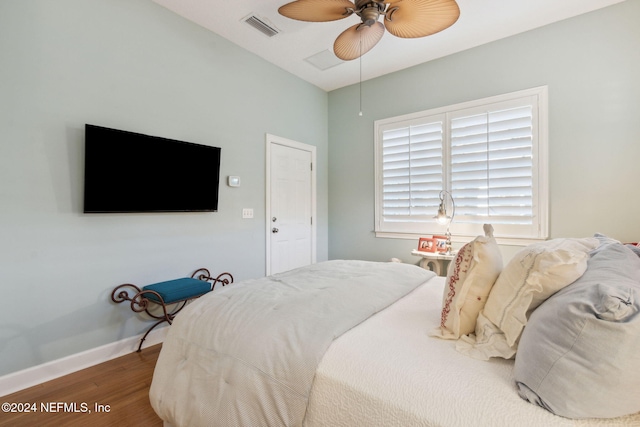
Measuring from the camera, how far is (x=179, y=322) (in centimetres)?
152

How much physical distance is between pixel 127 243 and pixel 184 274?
1.94ft

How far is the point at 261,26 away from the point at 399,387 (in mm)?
3275

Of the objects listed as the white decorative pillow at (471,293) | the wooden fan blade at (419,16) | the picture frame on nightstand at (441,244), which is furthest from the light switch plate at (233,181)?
the white decorative pillow at (471,293)

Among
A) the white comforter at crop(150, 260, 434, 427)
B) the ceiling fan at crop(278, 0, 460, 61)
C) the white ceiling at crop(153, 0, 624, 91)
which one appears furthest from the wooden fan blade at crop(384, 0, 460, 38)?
the white comforter at crop(150, 260, 434, 427)

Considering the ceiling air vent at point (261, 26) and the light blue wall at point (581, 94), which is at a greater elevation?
the ceiling air vent at point (261, 26)

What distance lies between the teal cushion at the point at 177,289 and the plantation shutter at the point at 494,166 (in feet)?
9.37

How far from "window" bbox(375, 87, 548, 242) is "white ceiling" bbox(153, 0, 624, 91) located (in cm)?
66

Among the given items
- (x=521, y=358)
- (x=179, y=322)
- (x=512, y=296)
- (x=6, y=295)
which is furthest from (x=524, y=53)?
(x=6, y=295)

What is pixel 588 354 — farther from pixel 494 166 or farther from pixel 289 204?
pixel 289 204

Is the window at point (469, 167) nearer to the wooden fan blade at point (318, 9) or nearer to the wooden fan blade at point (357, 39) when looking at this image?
the wooden fan blade at point (357, 39)

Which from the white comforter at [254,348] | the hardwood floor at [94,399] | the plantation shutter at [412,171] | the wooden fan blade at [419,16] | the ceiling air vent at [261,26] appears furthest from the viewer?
the plantation shutter at [412,171]

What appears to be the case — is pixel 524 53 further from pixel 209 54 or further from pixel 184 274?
pixel 184 274

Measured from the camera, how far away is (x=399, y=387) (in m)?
0.90

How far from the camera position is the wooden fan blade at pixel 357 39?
90.7 inches
